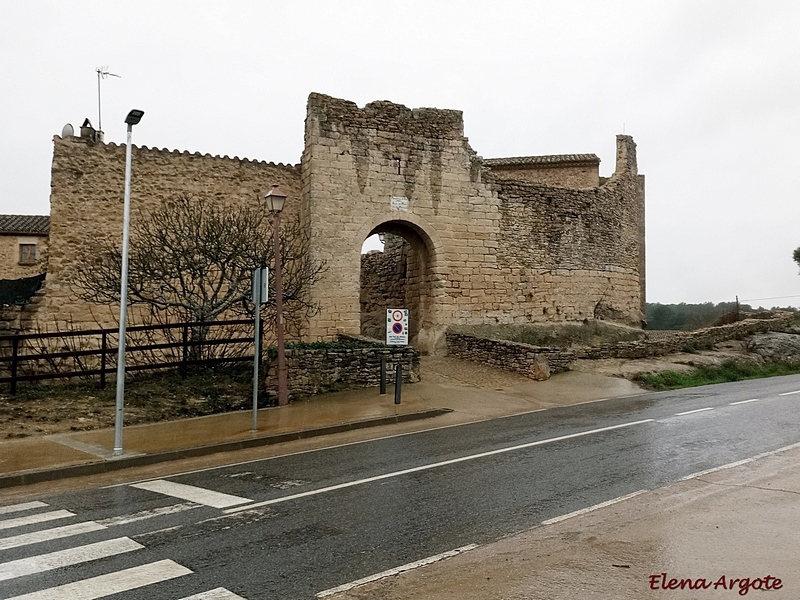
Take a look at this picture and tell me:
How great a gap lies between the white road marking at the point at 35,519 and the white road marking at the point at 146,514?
0.56 m

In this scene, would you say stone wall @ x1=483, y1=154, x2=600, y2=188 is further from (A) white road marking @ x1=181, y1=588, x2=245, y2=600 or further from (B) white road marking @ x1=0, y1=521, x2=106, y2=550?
(A) white road marking @ x1=181, y1=588, x2=245, y2=600

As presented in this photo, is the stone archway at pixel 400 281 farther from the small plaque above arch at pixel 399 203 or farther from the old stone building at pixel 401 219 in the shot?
the small plaque above arch at pixel 399 203

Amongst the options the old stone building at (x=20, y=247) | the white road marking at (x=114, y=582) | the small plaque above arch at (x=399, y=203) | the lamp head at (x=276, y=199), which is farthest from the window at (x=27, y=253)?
the white road marking at (x=114, y=582)

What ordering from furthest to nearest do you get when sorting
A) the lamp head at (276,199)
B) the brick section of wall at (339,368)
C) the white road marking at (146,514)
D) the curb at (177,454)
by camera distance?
1. the brick section of wall at (339,368)
2. the lamp head at (276,199)
3. the curb at (177,454)
4. the white road marking at (146,514)

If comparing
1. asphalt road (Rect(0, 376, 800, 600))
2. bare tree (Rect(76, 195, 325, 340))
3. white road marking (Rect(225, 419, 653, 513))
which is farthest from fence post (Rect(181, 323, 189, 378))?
white road marking (Rect(225, 419, 653, 513))

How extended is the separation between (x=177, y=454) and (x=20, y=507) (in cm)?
263

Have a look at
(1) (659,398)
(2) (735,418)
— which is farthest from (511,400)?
(2) (735,418)

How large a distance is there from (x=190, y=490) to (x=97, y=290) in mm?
8358

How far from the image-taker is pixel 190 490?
7398 millimetres

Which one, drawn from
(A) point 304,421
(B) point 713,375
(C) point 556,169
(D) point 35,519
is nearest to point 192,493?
(D) point 35,519

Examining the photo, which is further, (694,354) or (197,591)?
(694,354)

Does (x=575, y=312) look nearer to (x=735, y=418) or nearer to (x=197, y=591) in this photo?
(x=735, y=418)

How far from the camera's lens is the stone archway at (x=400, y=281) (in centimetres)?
2047

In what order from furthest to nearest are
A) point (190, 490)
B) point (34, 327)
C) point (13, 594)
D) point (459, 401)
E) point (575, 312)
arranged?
point (575, 312), point (34, 327), point (459, 401), point (190, 490), point (13, 594)
